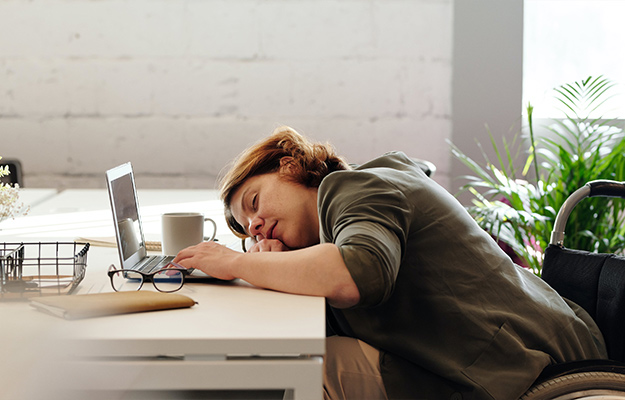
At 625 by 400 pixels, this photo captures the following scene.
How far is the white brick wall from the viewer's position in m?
3.60

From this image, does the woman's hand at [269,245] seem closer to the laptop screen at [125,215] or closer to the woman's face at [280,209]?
the woman's face at [280,209]

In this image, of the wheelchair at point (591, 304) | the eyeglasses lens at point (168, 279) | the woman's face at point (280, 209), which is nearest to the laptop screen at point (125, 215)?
the eyeglasses lens at point (168, 279)

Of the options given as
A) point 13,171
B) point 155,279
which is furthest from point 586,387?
point 13,171

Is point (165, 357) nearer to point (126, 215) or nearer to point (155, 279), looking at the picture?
point (155, 279)

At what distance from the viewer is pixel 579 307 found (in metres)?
1.25

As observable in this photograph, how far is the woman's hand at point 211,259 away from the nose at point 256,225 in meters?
0.18

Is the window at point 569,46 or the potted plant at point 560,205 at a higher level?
the window at point 569,46

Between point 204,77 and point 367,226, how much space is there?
2.87 meters

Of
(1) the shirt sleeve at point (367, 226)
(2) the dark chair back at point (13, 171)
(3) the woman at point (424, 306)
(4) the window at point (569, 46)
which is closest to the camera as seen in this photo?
(1) the shirt sleeve at point (367, 226)

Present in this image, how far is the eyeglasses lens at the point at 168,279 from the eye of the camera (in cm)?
105

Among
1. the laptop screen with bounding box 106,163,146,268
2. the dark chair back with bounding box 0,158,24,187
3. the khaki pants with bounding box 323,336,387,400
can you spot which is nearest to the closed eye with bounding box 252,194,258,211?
the laptop screen with bounding box 106,163,146,268

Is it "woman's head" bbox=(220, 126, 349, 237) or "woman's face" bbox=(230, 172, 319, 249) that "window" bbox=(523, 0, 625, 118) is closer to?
"woman's head" bbox=(220, 126, 349, 237)

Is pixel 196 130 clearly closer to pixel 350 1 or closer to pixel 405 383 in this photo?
pixel 350 1

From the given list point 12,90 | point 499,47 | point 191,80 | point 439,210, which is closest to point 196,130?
point 191,80
